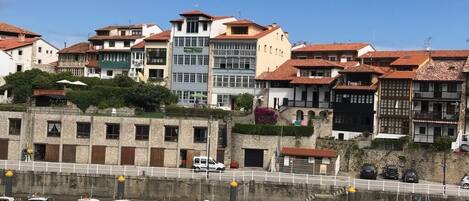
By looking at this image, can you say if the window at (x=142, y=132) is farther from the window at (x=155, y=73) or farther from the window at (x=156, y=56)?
the window at (x=156, y=56)

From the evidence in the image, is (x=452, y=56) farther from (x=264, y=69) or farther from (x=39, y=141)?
(x=39, y=141)

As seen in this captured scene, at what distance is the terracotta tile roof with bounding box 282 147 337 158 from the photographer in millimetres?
66250

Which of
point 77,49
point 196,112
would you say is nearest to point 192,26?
point 196,112

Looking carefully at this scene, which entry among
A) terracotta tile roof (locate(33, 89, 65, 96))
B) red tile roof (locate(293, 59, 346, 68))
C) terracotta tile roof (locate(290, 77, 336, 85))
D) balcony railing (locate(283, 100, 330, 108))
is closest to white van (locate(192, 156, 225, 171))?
balcony railing (locate(283, 100, 330, 108))

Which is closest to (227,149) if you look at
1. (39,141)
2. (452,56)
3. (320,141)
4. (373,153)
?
(320,141)

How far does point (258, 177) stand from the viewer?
59.8 metres

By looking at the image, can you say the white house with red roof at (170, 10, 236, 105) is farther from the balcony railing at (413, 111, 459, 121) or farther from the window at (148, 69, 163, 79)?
the balcony railing at (413, 111, 459, 121)

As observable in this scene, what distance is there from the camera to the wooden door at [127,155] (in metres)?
69.4

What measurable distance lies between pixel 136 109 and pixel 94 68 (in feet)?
81.7

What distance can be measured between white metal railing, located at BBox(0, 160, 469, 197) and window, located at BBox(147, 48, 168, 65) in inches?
1188

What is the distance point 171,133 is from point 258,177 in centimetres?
1399

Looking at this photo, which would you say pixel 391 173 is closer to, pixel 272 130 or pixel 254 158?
pixel 272 130

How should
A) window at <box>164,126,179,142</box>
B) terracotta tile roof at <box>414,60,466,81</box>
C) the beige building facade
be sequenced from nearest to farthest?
the beige building facade → window at <box>164,126,179,142</box> → terracotta tile roof at <box>414,60,466,81</box>

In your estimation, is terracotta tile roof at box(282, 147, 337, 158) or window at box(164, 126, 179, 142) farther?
window at box(164, 126, 179, 142)
